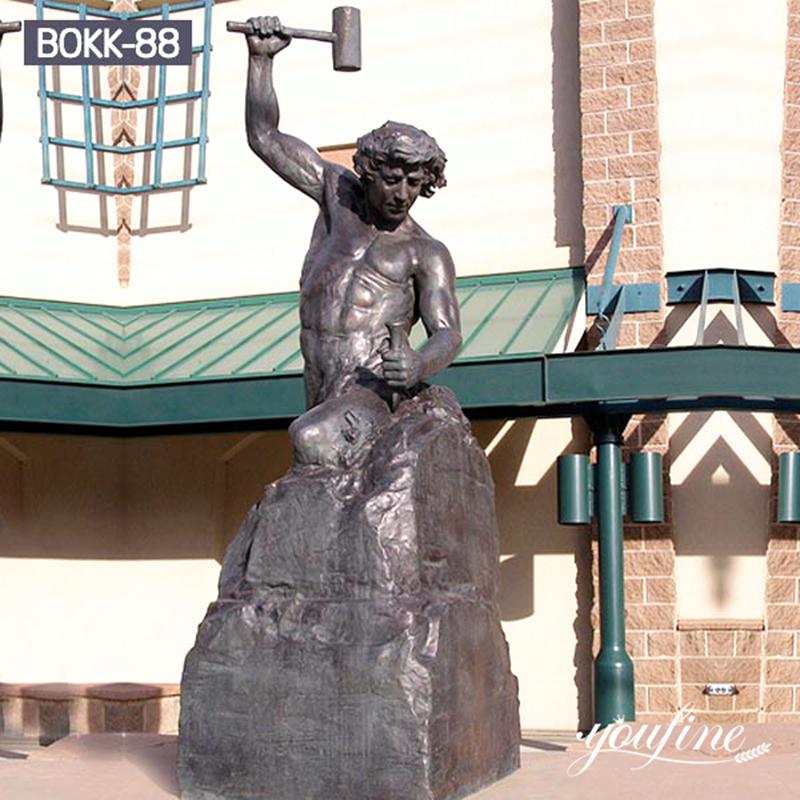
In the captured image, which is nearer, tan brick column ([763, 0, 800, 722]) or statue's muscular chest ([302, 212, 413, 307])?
statue's muscular chest ([302, 212, 413, 307])

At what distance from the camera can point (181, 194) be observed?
15766mm

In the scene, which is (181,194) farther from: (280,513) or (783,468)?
(280,513)

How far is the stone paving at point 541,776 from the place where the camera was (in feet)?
21.6

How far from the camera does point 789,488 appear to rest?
11969 millimetres

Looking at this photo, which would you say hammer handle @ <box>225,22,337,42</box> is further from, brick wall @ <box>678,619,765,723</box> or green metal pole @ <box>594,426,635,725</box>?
brick wall @ <box>678,619,765,723</box>

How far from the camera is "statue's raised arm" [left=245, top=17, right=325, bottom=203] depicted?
23.4 feet

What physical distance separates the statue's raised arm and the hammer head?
0.78ft

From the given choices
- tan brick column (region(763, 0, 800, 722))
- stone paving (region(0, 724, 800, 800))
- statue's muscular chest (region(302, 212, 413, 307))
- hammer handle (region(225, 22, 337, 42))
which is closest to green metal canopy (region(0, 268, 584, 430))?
tan brick column (region(763, 0, 800, 722))

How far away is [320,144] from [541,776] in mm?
9167

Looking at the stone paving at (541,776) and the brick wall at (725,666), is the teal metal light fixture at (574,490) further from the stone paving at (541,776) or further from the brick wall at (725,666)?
the stone paving at (541,776)

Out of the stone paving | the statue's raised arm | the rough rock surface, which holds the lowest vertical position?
the stone paving

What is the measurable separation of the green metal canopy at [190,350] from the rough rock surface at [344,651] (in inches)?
206

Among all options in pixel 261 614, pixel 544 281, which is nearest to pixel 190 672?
pixel 261 614

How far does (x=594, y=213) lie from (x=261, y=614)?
26.1ft
